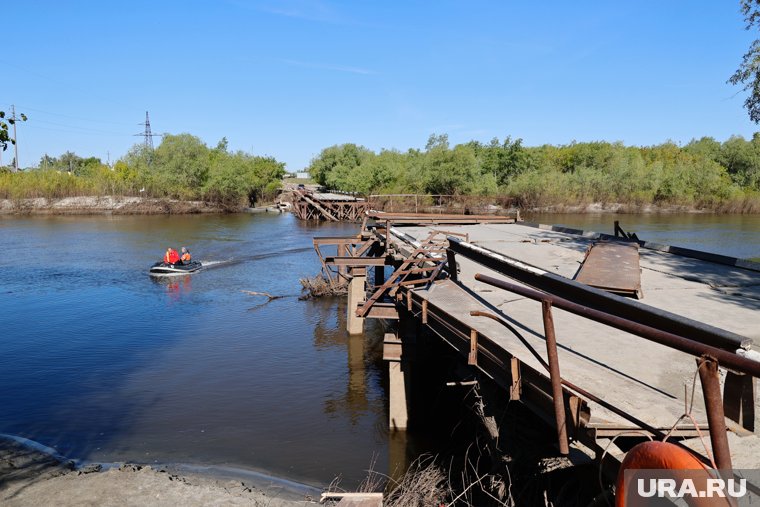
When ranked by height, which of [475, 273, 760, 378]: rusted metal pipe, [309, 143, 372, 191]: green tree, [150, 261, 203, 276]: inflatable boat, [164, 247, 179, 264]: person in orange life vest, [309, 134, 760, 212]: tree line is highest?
[309, 143, 372, 191]: green tree

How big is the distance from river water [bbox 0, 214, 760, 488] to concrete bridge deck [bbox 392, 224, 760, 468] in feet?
11.3

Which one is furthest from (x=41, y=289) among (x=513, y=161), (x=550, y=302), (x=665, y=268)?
(x=513, y=161)

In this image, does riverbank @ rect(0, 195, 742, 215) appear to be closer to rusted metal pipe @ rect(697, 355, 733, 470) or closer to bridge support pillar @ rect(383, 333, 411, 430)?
bridge support pillar @ rect(383, 333, 411, 430)

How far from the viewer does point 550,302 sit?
345 centimetres

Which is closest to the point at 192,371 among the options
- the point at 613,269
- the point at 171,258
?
the point at 613,269

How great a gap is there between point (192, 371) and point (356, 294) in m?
4.74

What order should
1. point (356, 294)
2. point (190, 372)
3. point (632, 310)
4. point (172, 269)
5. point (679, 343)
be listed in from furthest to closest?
point (172, 269)
point (356, 294)
point (190, 372)
point (632, 310)
point (679, 343)

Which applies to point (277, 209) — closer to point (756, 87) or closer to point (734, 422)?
point (756, 87)

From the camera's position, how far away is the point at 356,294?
15.6 metres

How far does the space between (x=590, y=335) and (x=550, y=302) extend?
3265mm

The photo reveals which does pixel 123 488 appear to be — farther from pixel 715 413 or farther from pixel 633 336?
pixel 715 413

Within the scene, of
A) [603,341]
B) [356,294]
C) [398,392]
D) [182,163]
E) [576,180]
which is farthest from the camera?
[182,163]

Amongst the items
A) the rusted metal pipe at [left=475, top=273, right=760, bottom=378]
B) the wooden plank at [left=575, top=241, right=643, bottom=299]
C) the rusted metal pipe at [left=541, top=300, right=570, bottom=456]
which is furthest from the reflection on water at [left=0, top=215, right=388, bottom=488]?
the rusted metal pipe at [left=475, top=273, right=760, bottom=378]

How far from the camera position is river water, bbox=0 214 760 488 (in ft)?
31.7
